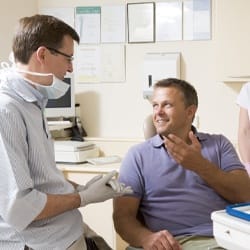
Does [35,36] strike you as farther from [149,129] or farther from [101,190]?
[149,129]

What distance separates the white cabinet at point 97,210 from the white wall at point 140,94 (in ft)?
2.19

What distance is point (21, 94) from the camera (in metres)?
1.50

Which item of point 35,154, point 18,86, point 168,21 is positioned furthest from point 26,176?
point 168,21

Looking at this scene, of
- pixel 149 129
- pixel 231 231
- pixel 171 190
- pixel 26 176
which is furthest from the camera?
pixel 149 129

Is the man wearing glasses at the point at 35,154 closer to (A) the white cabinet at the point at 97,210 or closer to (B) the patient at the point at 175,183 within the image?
(B) the patient at the point at 175,183

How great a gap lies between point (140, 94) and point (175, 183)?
1.76 metres

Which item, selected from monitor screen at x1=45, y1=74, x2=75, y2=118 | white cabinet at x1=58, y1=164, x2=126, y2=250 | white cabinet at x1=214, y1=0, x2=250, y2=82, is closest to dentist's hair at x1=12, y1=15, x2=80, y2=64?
white cabinet at x1=58, y1=164, x2=126, y2=250

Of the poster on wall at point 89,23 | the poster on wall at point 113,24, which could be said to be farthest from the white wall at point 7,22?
the poster on wall at point 113,24

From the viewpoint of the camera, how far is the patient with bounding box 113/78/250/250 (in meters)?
1.80

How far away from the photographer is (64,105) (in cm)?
356

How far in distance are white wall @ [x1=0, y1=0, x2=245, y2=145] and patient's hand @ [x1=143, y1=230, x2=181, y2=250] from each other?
170 cm

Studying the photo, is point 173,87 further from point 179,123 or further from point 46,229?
point 46,229

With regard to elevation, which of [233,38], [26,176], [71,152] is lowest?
[71,152]

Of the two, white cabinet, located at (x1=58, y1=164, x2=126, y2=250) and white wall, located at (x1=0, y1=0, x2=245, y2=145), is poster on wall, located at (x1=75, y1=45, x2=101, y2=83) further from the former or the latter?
white cabinet, located at (x1=58, y1=164, x2=126, y2=250)
